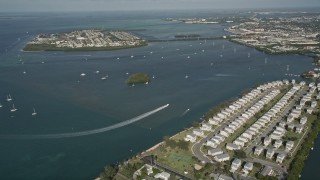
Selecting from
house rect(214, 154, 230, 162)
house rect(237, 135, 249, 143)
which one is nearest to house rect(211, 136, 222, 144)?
house rect(237, 135, 249, 143)

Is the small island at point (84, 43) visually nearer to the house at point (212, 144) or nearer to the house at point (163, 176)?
the house at point (212, 144)

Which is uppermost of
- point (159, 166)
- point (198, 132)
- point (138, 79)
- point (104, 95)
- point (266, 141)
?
point (138, 79)

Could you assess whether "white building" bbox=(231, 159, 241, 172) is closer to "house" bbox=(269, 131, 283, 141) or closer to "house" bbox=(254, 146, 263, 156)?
"house" bbox=(254, 146, 263, 156)

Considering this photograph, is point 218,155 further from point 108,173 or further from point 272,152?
point 108,173

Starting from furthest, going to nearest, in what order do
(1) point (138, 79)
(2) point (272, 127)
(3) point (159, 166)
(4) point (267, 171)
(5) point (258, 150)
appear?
1. (1) point (138, 79)
2. (2) point (272, 127)
3. (5) point (258, 150)
4. (3) point (159, 166)
5. (4) point (267, 171)

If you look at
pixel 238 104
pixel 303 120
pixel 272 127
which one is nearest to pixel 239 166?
pixel 272 127

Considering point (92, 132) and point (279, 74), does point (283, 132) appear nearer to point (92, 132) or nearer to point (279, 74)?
point (92, 132)
